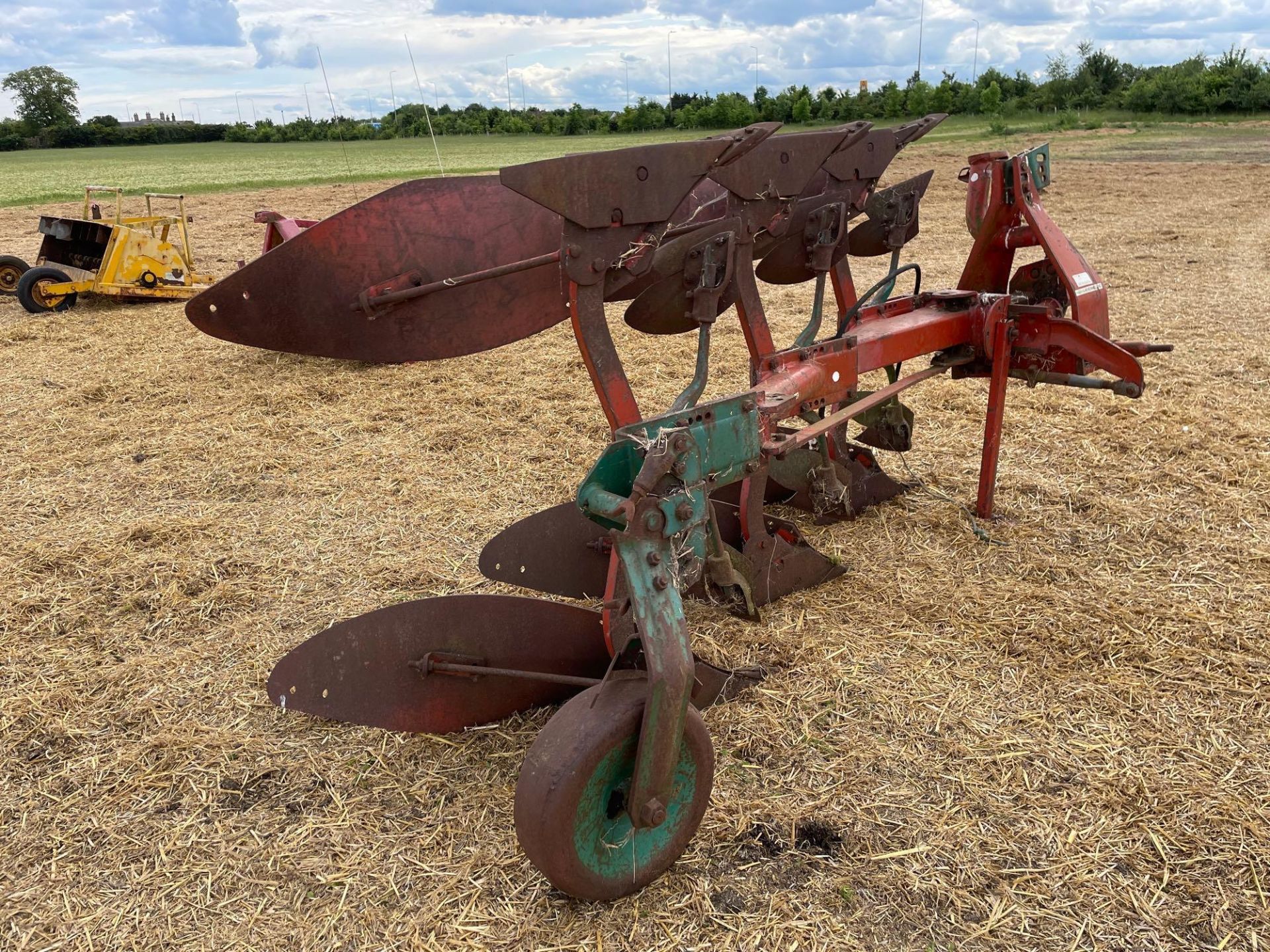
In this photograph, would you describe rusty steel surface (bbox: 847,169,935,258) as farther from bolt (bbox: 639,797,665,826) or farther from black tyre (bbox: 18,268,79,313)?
black tyre (bbox: 18,268,79,313)

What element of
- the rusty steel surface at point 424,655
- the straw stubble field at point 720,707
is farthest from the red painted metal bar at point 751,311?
the rusty steel surface at point 424,655

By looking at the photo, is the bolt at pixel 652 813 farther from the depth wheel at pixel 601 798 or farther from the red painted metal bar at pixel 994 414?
the red painted metal bar at pixel 994 414

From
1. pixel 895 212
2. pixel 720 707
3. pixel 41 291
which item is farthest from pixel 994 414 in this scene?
pixel 41 291

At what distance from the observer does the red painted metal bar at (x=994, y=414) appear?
14.3ft

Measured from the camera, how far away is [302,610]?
13.6 ft

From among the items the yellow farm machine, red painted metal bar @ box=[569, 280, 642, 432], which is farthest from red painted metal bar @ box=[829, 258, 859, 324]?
the yellow farm machine

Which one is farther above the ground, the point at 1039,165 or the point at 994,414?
the point at 1039,165

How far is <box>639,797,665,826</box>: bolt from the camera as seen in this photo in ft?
7.91

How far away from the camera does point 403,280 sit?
3.57m

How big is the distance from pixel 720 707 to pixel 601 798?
39.5 inches

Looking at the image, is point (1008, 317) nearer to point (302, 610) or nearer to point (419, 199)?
point (419, 199)

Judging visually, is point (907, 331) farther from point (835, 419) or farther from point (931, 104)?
point (931, 104)

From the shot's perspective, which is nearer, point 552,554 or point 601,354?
point 601,354

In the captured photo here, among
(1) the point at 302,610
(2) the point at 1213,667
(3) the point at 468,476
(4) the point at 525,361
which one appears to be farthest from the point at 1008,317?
(4) the point at 525,361
